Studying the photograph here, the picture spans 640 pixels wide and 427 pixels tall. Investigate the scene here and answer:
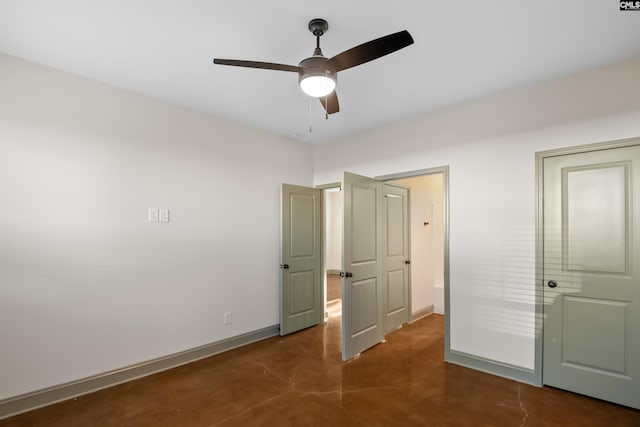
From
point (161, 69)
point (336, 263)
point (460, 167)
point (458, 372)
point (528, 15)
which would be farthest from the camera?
point (336, 263)

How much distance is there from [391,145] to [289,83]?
64.1 inches

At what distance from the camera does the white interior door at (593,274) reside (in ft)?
7.98

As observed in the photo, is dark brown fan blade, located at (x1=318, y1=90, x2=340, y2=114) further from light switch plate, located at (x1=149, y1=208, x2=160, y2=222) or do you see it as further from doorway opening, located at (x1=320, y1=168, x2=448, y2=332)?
doorway opening, located at (x1=320, y1=168, x2=448, y2=332)

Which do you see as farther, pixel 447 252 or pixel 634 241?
pixel 447 252

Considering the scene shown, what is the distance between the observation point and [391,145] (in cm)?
391

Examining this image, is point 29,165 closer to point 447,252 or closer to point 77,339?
point 77,339

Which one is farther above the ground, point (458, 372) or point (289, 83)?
point (289, 83)

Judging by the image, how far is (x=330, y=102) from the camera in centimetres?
233

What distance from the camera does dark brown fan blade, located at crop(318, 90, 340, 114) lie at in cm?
225

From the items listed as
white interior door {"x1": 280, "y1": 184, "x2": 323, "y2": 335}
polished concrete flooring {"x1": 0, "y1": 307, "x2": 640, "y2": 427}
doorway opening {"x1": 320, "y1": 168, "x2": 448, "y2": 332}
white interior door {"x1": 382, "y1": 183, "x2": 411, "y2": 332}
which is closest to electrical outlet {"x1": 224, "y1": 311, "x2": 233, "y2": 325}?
polished concrete flooring {"x1": 0, "y1": 307, "x2": 640, "y2": 427}

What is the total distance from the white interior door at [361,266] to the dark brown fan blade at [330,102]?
1.03m

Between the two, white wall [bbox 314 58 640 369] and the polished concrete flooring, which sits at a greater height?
white wall [bbox 314 58 640 369]

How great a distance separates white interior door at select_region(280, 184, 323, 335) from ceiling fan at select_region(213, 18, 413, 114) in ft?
7.72

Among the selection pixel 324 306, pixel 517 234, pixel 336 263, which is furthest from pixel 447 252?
pixel 336 263
